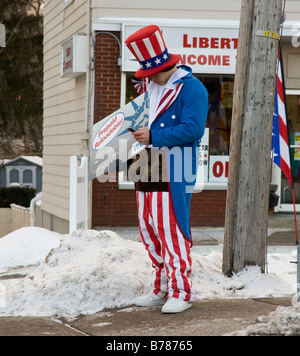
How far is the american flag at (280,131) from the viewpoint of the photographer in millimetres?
7000

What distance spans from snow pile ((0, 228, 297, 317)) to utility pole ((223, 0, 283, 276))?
23 cm

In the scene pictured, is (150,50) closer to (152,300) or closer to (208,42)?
(152,300)

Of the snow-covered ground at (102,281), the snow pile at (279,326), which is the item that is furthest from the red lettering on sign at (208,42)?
the snow pile at (279,326)

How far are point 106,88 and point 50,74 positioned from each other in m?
4.31

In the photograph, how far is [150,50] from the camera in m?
4.94

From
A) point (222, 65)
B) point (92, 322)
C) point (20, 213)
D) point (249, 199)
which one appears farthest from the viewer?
point (20, 213)

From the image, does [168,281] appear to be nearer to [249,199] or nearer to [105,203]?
[249,199]

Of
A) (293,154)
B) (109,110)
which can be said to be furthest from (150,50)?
(293,154)

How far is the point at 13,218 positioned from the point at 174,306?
16080 mm

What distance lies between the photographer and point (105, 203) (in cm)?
1178

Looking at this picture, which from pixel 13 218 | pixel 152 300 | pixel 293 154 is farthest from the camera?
pixel 13 218

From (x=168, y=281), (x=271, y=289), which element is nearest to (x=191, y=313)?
(x=168, y=281)

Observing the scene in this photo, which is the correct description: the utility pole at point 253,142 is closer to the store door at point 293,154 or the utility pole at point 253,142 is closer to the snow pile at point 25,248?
the snow pile at point 25,248

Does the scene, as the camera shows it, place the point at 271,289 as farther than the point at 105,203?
No
